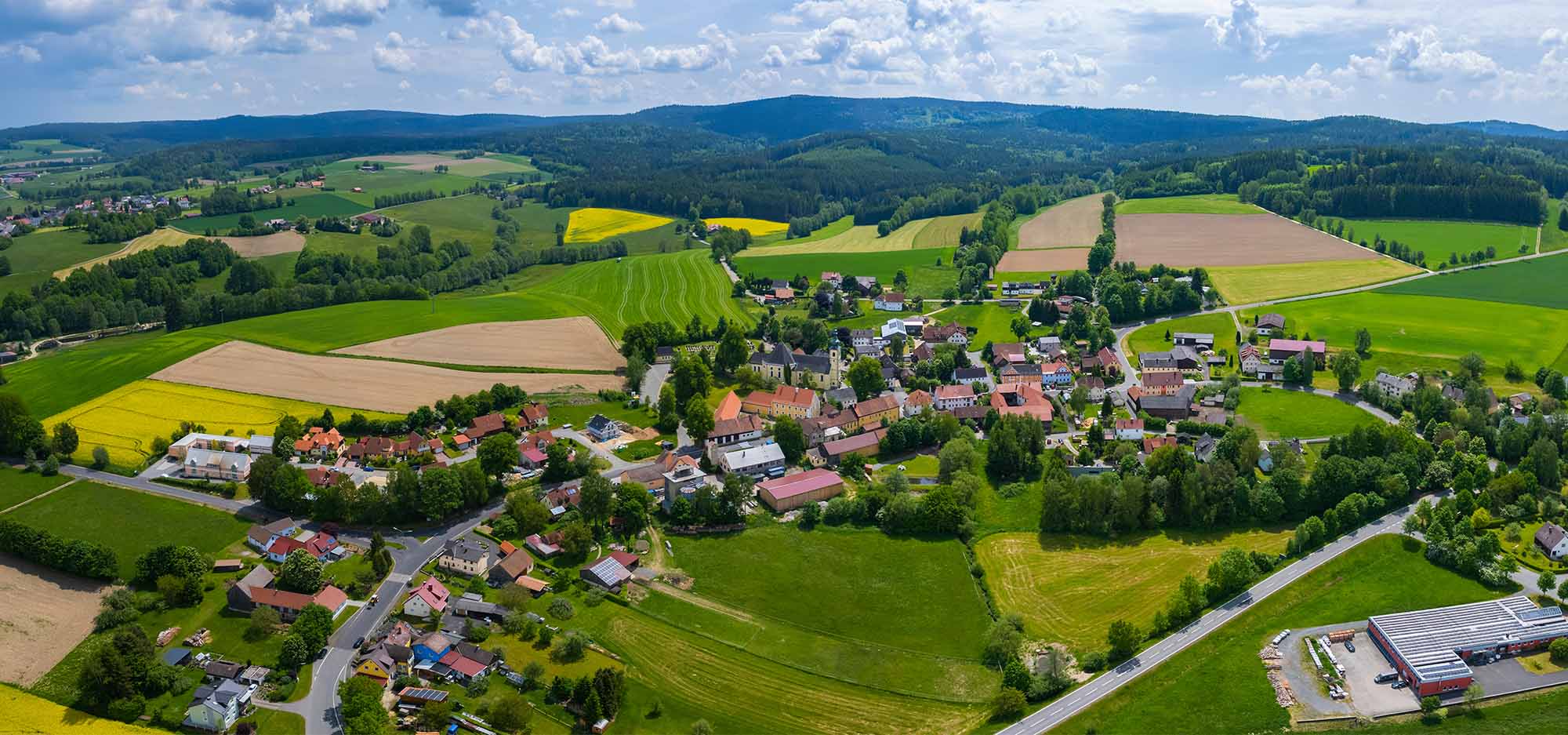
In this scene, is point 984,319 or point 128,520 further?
point 984,319

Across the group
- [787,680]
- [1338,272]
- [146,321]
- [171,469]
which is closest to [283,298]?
[146,321]

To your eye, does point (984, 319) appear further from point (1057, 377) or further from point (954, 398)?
point (954, 398)

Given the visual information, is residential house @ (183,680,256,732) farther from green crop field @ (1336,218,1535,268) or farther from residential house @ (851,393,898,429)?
green crop field @ (1336,218,1535,268)

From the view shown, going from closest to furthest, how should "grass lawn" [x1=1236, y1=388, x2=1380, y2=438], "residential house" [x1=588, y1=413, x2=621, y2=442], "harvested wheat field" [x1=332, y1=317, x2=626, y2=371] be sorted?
1. "grass lawn" [x1=1236, y1=388, x2=1380, y2=438]
2. "residential house" [x1=588, y1=413, x2=621, y2=442]
3. "harvested wheat field" [x1=332, y1=317, x2=626, y2=371]

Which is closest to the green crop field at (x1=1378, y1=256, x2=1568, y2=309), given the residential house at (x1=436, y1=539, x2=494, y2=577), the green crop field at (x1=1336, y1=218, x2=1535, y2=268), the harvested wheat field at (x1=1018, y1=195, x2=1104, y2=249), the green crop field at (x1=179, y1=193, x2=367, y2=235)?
the green crop field at (x1=1336, y1=218, x2=1535, y2=268)

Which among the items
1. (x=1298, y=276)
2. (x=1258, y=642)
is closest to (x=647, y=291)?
(x=1298, y=276)

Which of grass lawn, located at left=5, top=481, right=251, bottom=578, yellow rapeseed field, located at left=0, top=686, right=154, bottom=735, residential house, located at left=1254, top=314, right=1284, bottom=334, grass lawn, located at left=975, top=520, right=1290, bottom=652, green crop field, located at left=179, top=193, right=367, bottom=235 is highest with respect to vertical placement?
green crop field, located at left=179, top=193, right=367, bottom=235
